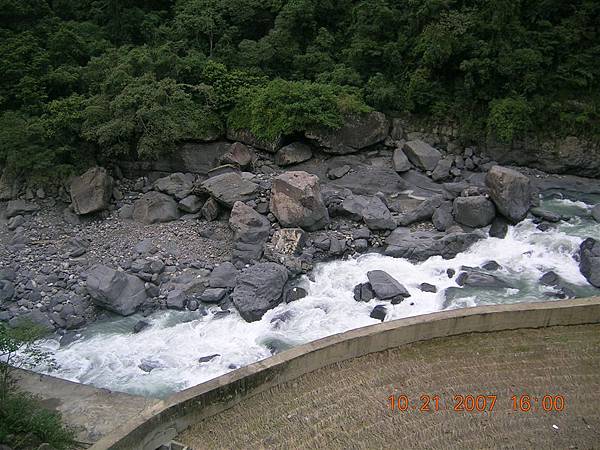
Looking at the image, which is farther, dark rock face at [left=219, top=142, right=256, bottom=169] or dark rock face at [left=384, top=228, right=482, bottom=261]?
dark rock face at [left=219, top=142, right=256, bottom=169]

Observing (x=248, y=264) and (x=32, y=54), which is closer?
(x=248, y=264)

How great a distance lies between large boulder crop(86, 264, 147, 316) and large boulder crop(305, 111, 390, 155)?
6797mm

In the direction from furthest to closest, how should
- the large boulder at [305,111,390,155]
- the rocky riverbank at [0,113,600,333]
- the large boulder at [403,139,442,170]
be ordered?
the large boulder at [305,111,390,155] → the large boulder at [403,139,442,170] → the rocky riverbank at [0,113,600,333]

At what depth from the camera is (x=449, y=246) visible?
11.7 m

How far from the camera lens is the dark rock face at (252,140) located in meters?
14.7

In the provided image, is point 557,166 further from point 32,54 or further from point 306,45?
point 32,54

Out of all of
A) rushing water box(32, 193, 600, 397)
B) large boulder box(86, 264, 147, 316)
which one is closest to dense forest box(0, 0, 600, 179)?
large boulder box(86, 264, 147, 316)

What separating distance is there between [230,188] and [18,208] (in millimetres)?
5422

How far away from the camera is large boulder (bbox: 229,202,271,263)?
455 inches

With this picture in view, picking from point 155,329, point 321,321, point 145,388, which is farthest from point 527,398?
point 155,329

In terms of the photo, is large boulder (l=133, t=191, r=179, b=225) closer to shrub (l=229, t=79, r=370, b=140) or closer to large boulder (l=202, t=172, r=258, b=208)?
large boulder (l=202, t=172, r=258, b=208)

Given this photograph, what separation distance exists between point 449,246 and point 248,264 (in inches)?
177

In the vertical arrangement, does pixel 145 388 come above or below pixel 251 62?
below

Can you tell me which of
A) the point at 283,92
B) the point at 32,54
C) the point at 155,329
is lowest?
the point at 155,329
